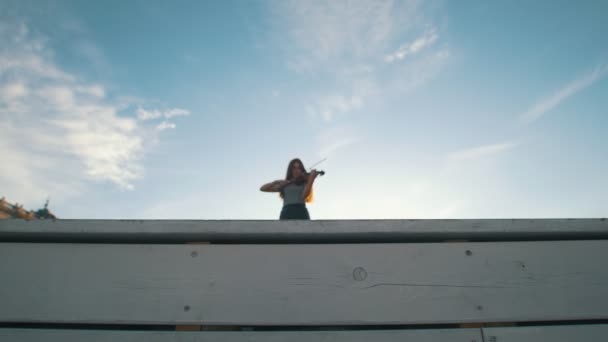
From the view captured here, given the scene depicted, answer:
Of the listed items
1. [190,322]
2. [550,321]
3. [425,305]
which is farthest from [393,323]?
[190,322]

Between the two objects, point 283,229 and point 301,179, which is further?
point 301,179

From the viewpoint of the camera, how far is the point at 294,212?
3109mm

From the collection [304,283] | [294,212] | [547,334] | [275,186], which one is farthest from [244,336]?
[275,186]

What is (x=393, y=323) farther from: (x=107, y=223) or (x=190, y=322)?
(x=107, y=223)

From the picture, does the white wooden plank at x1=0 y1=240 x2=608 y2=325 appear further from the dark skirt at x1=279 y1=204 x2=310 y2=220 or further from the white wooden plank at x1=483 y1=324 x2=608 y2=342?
the dark skirt at x1=279 y1=204 x2=310 y2=220

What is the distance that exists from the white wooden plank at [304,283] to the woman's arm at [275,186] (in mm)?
2267

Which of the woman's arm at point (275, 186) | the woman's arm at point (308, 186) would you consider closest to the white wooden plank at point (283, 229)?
the woman's arm at point (308, 186)

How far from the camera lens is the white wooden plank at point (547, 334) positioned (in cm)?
102

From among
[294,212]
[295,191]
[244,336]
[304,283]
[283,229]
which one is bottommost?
[244,336]

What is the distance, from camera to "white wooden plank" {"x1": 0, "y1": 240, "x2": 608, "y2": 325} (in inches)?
40.8

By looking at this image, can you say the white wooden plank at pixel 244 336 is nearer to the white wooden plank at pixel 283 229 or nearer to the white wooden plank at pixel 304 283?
the white wooden plank at pixel 304 283

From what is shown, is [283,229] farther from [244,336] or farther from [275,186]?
[275,186]

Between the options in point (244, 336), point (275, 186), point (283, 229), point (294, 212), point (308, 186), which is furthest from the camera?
point (275, 186)

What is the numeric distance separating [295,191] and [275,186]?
29 centimetres
